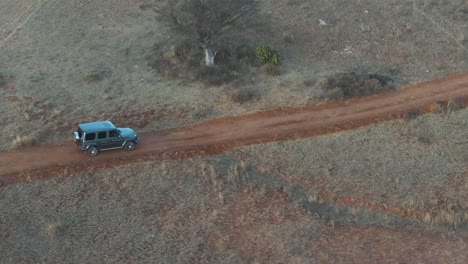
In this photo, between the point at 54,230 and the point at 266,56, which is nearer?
the point at 54,230

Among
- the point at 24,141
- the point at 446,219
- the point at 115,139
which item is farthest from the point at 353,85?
the point at 24,141

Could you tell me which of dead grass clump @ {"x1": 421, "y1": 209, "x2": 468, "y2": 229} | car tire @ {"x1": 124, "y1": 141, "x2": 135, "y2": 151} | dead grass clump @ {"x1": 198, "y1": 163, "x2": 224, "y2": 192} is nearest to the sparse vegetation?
dead grass clump @ {"x1": 198, "y1": 163, "x2": 224, "y2": 192}

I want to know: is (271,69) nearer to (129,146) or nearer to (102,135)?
(129,146)

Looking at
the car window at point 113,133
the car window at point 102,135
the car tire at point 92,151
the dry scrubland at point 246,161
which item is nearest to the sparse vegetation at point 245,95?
the dry scrubland at point 246,161

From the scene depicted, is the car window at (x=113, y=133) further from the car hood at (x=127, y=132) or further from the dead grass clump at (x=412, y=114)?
the dead grass clump at (x=412, y=114)

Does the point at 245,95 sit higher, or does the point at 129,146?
the point at 245,95

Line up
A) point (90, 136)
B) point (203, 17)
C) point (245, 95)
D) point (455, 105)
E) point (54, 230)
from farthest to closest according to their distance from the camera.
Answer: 1. point (203, 17)
2. point (245, 95)
3. point (455, 105)
4. point (90, 136)
5. point (54, 230)

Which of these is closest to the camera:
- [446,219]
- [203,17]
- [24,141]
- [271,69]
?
[446,219]

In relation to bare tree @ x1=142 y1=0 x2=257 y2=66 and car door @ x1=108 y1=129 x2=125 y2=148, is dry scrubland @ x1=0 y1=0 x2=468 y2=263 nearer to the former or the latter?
car door @ x1=108 y1=129 x2=125 y2=148
